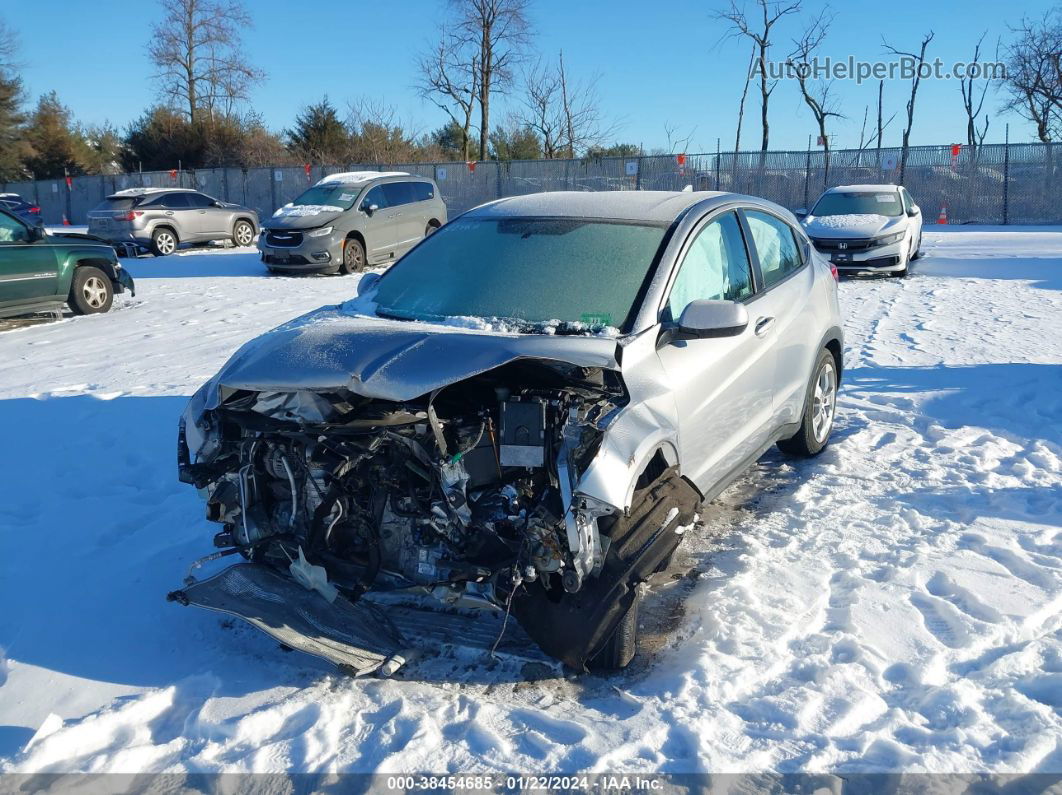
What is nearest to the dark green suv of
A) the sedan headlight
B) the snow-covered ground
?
the snow-covered ground

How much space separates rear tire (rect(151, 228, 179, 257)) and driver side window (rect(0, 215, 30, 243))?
911 cm

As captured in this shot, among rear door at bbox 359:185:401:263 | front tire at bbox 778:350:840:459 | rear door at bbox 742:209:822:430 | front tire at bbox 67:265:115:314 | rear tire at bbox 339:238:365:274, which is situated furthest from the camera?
rear door at bbox 359:185:401:263

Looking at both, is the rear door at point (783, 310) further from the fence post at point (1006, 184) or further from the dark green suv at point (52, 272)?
the fence post at point (1006, 184)

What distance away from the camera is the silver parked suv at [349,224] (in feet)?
50.9

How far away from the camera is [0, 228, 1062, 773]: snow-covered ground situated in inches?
120

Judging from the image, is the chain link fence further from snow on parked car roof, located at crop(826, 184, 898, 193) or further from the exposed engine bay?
the exposed engine bay

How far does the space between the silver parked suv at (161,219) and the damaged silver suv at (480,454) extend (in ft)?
56.9

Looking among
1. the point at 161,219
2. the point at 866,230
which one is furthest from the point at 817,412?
the point at 161,219

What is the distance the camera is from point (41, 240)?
11.3 m

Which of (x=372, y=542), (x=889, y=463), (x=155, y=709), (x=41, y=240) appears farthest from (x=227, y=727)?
(x=41, y=240)

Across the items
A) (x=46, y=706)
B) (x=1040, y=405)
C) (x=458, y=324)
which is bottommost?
(x=46, y=706)

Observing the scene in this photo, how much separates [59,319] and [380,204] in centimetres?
654

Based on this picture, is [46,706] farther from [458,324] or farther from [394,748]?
[458,324]

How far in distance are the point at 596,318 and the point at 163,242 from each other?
60.9 feet
